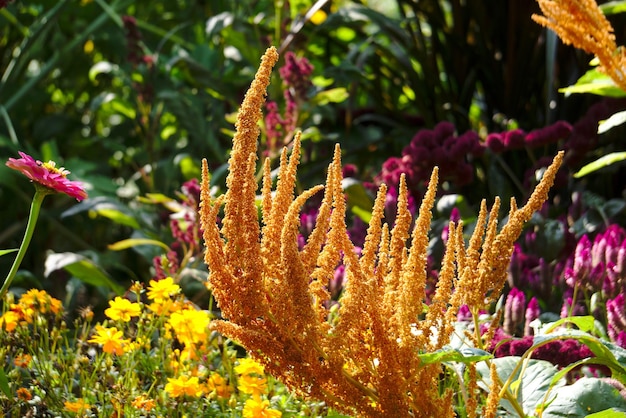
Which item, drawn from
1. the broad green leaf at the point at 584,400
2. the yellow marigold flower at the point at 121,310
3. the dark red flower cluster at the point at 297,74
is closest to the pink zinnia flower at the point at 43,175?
the yellow marigold flower at the point at 121,310

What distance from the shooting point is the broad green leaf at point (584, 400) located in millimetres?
1654

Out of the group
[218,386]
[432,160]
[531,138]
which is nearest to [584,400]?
[218,386]

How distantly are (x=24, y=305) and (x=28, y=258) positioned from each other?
82.9 inches

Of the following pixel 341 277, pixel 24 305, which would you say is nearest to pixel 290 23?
pixel 341 277

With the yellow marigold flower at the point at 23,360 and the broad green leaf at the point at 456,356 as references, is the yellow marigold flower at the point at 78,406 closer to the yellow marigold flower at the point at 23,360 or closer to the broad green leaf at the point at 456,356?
the yellow marigold flower at the point at 23,360

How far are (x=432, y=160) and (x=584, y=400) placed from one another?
117 centimetres

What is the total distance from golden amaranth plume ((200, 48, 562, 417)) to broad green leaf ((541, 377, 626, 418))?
1.01ft

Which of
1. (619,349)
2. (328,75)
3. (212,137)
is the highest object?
(328,75)

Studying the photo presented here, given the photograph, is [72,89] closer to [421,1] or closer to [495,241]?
[421,1]

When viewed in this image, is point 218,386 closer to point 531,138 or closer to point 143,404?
point 143,404

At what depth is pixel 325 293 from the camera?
4.85 ft

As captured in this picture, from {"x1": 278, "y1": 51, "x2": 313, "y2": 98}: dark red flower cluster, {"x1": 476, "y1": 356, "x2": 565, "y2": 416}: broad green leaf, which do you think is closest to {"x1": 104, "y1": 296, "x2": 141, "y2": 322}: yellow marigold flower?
{"x1": 476, "y1": 356, "x2": 565, "y2": 416}: broad green leaf

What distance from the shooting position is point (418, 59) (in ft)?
12.2

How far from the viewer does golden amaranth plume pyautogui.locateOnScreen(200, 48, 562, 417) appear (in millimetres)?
1335
